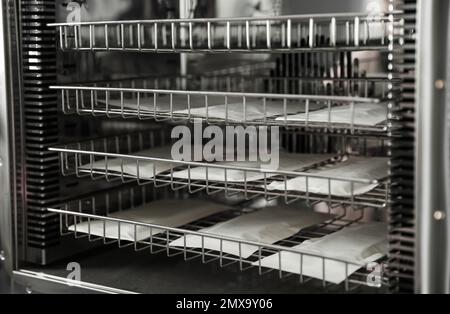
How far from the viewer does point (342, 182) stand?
1184mm

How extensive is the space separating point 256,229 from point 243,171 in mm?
127

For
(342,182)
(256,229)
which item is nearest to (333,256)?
(342,182)

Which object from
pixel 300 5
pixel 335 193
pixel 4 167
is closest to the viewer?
pixel 335 193

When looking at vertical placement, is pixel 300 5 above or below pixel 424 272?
above

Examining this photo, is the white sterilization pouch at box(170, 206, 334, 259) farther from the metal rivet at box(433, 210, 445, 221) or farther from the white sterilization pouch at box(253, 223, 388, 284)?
the metal rivet at box(433, 210, 445, 221)

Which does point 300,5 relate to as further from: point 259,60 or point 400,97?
point 400,97

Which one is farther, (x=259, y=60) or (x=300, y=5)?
(x=259, y=60)

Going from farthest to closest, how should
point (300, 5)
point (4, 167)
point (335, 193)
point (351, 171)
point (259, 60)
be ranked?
point (259, 60) < point (300, 5) < point (4, 167) < point (351, 171) < point (335, 193)

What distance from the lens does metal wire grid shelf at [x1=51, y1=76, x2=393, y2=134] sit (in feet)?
3.79

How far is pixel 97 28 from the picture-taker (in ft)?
5.11

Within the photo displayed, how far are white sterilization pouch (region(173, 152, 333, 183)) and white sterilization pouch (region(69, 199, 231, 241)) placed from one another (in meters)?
0.14

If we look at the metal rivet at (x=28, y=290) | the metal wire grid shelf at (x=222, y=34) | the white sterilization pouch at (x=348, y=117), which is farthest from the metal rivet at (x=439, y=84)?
the metal rivet at (x=28, y=290)

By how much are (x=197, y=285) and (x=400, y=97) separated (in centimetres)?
55
